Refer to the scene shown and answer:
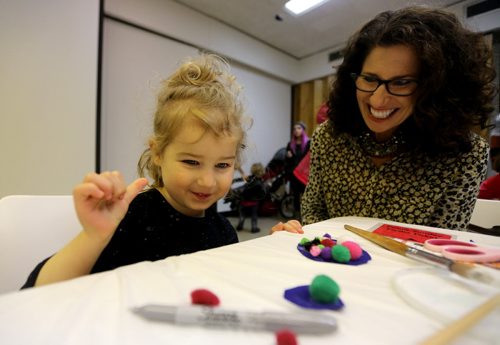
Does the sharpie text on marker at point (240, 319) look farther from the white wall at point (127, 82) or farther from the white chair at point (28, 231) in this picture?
the white wall at point (127, 82)

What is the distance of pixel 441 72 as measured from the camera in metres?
0.75

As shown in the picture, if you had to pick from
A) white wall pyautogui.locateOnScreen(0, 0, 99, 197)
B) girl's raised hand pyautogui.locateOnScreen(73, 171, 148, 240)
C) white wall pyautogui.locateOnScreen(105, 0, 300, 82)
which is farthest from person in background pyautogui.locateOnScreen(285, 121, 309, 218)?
girl's raised hand pyautogui.locateOnScreen(73, 171, 148, 240)

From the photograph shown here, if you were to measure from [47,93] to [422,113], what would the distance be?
7.15 feet

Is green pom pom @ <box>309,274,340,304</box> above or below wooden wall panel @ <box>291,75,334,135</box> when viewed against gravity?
below

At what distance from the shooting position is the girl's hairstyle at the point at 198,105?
2.02 feet

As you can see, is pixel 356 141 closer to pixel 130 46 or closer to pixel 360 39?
pixel 360 39

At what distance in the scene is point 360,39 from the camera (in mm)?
863

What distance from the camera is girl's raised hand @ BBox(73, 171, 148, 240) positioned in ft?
1.20

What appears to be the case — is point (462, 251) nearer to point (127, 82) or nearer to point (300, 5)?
point (127, 82)

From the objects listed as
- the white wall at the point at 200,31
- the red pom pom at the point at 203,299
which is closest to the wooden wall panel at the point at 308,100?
the white wall at the point at 200,31

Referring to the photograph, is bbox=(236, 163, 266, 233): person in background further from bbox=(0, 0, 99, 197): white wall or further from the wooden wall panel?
the wooden wall panel

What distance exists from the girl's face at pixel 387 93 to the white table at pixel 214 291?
521 mm

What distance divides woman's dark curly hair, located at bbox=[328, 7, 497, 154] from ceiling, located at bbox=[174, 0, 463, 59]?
83.9 inches

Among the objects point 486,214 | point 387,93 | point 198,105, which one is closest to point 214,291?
point 198,105
